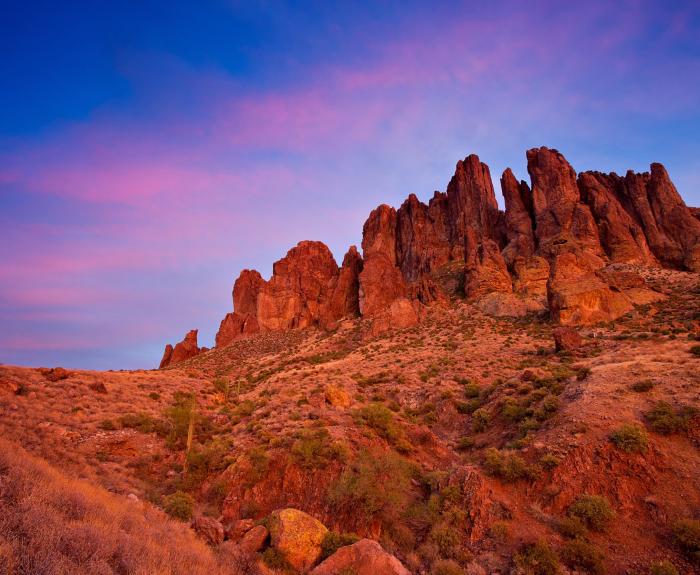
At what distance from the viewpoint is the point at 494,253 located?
220 feet

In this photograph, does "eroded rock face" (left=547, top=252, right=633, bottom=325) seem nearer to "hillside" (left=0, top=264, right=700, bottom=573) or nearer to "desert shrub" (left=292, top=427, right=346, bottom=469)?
"hillside" (left=0, top=264, right=700, bottom=573)

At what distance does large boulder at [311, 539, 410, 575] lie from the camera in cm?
981

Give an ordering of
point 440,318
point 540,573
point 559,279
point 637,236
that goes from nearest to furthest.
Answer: point 540,573 → point 559,279 → point 440,318 → point 637,236

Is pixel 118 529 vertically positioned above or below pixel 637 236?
below

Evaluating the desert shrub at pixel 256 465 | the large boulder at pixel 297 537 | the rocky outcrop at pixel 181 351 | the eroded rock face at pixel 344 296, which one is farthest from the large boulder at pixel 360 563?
the rocky outcrop at pixel 181 351

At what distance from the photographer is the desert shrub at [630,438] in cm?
1340

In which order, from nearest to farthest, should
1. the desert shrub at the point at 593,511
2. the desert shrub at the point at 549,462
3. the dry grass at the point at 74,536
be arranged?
1. the dry grass at the point at 74,536
2. the desert shrub at the point at 593,511
3. the desert shrub at the point at 549,462

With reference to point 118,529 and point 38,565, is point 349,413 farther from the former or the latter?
point 38,565

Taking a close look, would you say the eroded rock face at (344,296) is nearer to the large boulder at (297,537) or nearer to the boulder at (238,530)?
the boulder at (238,530)

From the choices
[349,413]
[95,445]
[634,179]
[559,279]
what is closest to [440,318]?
[559,279]

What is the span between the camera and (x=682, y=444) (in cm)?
1355

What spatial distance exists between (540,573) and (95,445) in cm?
1929

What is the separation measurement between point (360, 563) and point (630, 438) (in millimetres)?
11172

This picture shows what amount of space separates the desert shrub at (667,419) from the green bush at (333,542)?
1259cm
